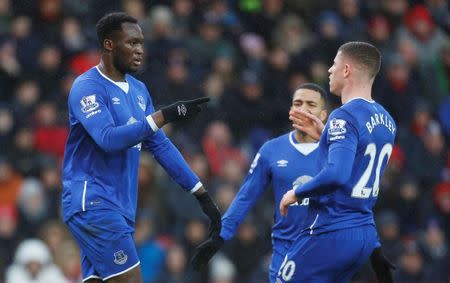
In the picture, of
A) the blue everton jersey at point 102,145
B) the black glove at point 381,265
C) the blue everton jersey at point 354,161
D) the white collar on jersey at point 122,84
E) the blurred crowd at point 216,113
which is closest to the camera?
the blue everton jersey at point 354,161

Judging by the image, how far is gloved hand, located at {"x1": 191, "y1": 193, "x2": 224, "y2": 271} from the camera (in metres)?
8.12

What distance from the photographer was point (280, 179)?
29.0ft

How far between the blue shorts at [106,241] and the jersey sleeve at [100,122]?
0.52 m

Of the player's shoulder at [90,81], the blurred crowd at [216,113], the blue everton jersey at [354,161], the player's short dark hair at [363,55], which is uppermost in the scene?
the player's shoulder at [90,81]

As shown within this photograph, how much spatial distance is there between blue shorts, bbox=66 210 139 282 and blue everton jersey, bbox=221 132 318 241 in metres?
1.26

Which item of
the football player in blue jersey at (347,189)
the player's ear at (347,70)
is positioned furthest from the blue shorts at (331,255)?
the player's ear at (347,70)

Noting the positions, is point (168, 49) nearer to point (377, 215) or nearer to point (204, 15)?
point (204, 15)

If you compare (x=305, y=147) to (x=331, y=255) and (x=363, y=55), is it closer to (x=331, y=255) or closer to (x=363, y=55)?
(x=363, y=55)

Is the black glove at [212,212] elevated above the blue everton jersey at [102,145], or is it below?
below

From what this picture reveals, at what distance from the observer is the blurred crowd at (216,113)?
12.6m

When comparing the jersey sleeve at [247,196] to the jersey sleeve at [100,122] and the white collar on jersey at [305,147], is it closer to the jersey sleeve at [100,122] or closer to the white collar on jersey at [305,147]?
the white collar on jersey at [305,147]

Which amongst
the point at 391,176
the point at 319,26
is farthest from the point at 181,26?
the point at 391,176

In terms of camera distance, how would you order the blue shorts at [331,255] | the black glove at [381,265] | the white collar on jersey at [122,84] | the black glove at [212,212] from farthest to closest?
the black glove at [212,212] → the black glove at [381,265] → the white collar on jersey at [122,84] → the blue shorts at [331,255]

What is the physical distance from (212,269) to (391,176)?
11.2 feet
